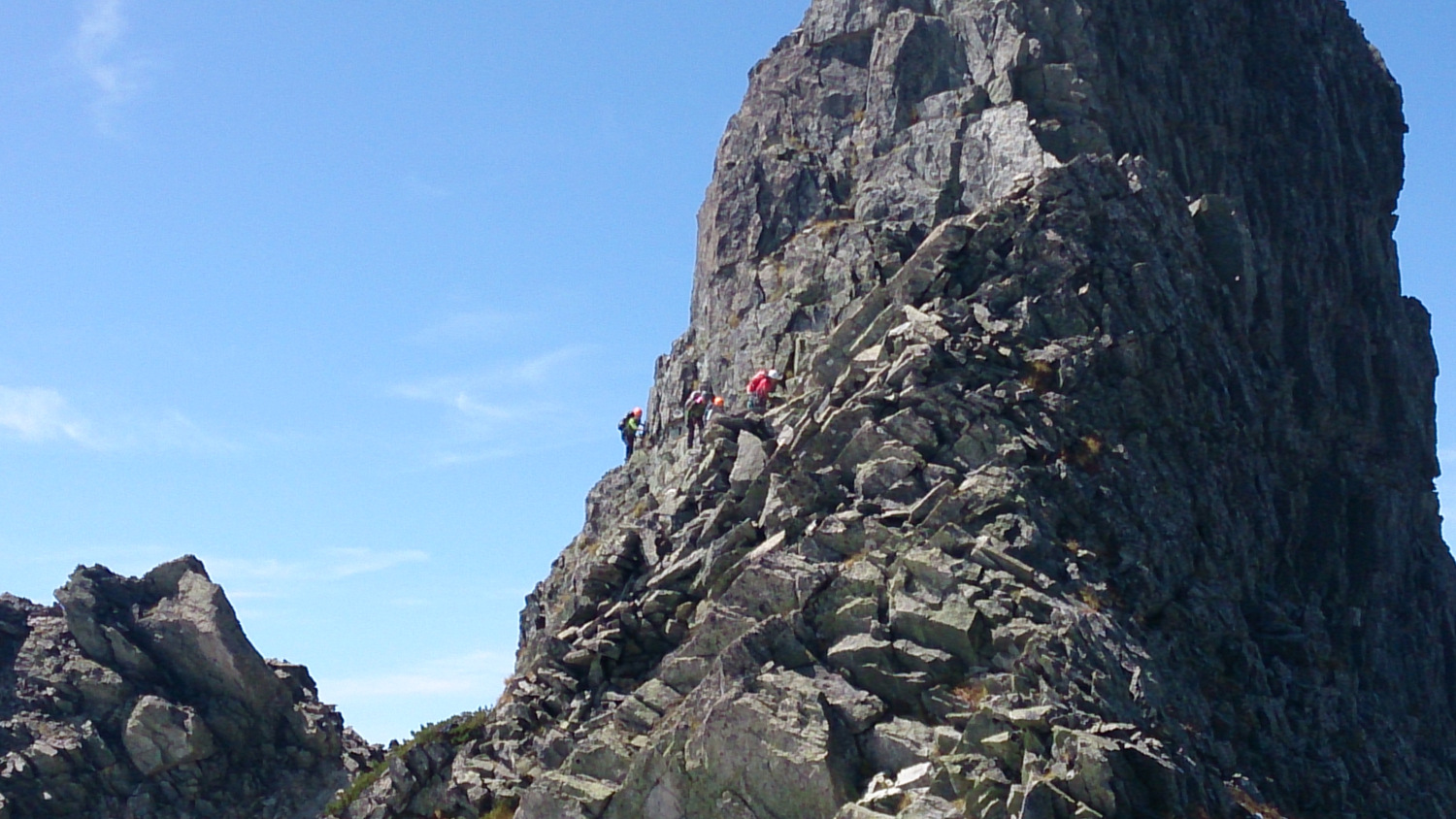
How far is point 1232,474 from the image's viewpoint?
56.1m

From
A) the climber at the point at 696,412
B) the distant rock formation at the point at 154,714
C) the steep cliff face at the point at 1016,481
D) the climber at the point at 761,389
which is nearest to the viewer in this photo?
the steep cliff face at the point at 1016,481

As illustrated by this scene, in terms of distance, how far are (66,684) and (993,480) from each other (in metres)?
39.0

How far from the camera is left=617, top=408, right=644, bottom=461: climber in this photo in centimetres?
6812

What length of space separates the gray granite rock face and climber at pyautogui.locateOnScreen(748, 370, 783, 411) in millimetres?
740

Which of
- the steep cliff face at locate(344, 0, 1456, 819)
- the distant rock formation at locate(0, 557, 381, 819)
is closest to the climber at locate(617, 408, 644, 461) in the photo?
the steep cliff face at locate(344, 0, 1456, 819)

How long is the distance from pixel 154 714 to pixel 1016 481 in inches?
1425

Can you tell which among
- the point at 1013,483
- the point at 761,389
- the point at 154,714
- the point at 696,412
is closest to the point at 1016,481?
the point at 1013,483

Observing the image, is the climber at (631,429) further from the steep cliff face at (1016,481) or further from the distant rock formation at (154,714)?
the distant rock formation at (154,714)

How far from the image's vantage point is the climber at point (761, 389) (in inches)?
2160

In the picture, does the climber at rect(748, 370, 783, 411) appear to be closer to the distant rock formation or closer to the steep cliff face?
the steep cliff face

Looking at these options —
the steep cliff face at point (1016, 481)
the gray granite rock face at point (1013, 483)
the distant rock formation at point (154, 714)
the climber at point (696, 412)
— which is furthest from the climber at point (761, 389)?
the distant rock formation at point (154, 714)

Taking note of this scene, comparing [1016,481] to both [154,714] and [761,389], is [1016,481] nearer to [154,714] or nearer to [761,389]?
[761,389]

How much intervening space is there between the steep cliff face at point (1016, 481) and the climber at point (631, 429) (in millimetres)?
1618

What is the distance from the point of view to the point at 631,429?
6831 centimetres
